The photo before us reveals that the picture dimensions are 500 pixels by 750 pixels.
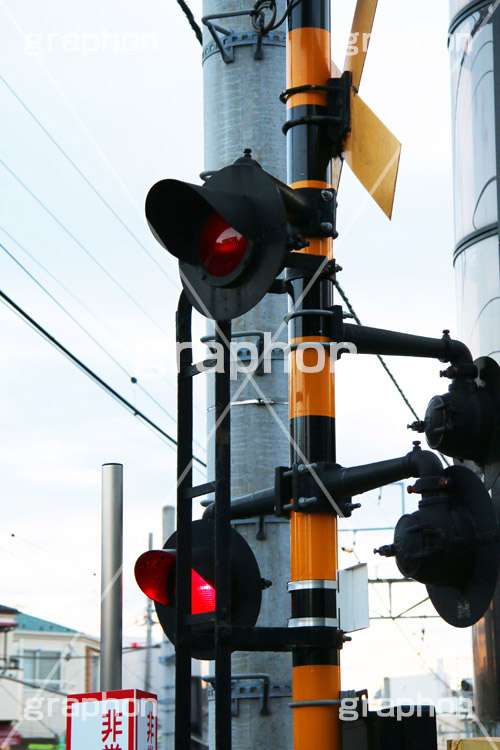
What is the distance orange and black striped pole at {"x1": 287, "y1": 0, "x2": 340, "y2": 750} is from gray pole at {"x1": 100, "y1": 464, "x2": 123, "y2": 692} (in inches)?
91.4

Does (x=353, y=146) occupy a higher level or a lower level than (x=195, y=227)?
higher

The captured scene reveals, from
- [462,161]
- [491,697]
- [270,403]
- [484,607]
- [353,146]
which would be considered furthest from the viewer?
[270,403]

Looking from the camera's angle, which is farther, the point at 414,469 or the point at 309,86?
the point at 309,86

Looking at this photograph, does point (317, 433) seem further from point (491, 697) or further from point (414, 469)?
point (491, 697)

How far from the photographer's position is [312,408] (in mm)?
4258

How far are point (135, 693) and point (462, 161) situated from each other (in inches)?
116

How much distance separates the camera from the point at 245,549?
14.2ft

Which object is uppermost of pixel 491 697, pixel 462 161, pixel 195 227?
pixel 462 161

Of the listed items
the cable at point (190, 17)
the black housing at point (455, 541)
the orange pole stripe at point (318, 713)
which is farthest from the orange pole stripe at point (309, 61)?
the cable at point (190, 17)

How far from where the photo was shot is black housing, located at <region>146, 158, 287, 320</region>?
3.83 metres

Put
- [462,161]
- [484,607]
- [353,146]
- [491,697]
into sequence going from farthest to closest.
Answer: [462,161] → [491,697] → [353,146] → [484,607]

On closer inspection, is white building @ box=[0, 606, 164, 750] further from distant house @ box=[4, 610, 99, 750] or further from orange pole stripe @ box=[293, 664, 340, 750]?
orange pole stripe @ box=[293, 664, 340, 750]

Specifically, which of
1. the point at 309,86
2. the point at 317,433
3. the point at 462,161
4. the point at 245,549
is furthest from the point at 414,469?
the point at 462,161

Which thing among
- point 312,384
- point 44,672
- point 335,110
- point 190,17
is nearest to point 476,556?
point 312,384
